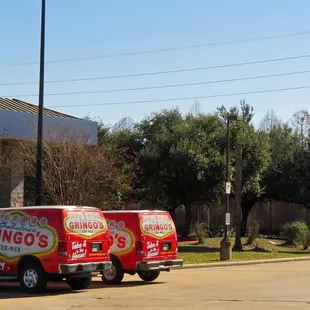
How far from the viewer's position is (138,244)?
56.3ft

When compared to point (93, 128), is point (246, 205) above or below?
below

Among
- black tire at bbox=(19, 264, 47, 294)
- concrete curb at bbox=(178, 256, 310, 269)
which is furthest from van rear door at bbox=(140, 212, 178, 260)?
concrete curb at bbox=(178, 256, 310, 269)

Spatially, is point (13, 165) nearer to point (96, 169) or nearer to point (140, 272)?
point (96, 169)

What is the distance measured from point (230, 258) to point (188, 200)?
1130cm

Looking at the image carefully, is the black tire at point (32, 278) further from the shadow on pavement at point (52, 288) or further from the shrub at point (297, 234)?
the shrub at point (297, 234)

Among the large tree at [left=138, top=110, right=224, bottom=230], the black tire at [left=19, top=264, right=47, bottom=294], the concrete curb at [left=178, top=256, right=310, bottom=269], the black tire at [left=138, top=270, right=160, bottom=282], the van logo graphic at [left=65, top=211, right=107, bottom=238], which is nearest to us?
the black tire at [left=19, top=264, right=47, bottom=294]

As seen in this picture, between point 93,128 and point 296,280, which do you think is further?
point 93,128

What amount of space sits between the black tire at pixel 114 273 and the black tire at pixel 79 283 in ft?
4.03

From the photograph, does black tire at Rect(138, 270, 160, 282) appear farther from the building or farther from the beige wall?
the beige wall

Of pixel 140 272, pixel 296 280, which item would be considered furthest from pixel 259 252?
pixel 140 272

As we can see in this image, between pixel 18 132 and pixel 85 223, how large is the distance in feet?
32.3

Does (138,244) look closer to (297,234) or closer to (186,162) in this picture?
(186,162)

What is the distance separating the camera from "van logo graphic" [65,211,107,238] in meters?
15.2

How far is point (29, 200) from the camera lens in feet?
107
